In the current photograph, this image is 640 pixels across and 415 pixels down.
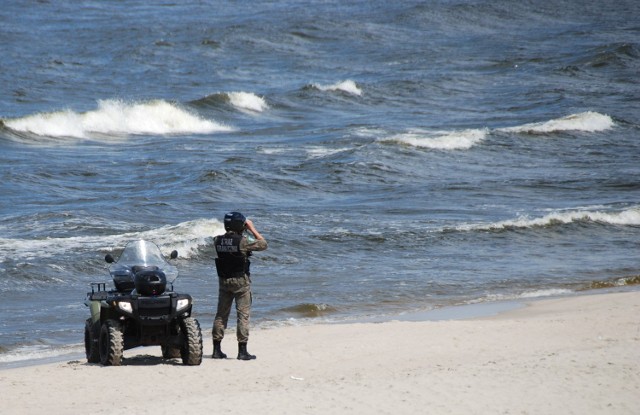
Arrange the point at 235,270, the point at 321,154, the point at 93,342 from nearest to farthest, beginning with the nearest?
1. the point at 93,342
2. the point at 235,270
3. the point at 321,154

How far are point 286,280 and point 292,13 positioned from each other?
4332 cm

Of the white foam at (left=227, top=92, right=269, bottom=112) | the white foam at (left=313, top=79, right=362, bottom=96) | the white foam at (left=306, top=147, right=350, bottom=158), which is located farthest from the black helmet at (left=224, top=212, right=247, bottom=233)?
the white foam at (left=313, top=79, right=362, bottom=96)

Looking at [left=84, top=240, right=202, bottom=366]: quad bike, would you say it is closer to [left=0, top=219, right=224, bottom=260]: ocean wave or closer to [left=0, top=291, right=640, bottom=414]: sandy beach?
[left=0, top=291, right=640, bottom=414]: sandy beach

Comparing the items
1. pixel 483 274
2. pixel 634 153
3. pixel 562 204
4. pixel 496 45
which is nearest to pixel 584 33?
pixel 496 45

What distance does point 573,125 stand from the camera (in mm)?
32375

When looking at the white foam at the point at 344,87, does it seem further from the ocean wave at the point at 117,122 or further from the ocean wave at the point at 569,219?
the ocean wave at the point at 569,219

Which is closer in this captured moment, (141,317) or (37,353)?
(141,317)

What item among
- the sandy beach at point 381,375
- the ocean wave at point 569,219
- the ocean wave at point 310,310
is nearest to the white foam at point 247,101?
the ocean wave at point 569,219

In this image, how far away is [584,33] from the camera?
53.5m

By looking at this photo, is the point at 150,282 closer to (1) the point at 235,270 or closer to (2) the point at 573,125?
(1) the point at 235,270

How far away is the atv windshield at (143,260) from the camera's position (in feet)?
34.2

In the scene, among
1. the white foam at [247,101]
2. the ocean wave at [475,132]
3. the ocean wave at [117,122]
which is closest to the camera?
the ocean wave at [475,132]

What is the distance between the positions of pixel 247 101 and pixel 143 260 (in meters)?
25.9

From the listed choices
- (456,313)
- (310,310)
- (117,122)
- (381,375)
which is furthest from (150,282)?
(117,122)
